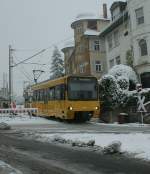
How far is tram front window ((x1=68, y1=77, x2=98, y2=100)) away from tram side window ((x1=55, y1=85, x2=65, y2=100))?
56 cm

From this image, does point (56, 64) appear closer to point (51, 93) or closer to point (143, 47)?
point (143, 47)

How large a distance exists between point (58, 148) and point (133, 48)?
3259cm

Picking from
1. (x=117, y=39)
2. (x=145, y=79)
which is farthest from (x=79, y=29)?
(x=145, y=79)

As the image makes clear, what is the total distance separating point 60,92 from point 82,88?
1615 millimetres

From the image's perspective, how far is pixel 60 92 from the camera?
35219 millimetres

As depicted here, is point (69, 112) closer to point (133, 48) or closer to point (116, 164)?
point (133, 48)

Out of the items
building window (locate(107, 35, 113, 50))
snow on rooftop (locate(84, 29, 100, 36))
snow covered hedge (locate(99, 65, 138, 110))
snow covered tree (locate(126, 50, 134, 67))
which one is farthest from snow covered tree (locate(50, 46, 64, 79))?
snow covered hedge (locate(99, 65, 138, 110))

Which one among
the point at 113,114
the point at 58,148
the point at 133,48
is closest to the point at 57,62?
the point at 133,48

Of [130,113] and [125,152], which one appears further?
[130,113]

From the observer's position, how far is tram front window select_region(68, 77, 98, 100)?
3428 centimetres

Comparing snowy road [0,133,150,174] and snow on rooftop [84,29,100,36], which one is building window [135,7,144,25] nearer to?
snow on rooftop [84,29,100,36]

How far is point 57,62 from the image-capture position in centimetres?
11619

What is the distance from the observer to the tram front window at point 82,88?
112 feet

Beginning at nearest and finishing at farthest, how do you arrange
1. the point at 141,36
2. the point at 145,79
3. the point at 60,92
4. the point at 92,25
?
1. the point at 60,92
2. the point at 141,36
3. the point at 145,79
4. the point at 92,25
